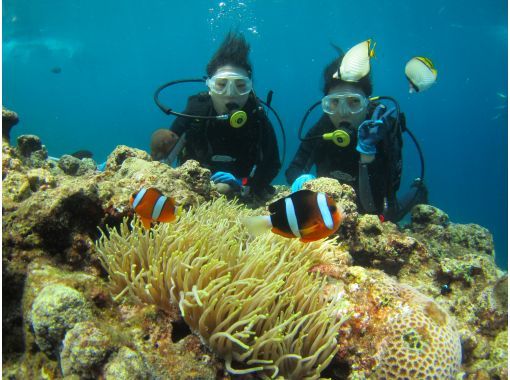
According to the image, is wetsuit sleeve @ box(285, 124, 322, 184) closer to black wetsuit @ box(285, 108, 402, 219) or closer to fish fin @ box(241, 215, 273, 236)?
black wetsuit @ box(285, 108, 402, 219)

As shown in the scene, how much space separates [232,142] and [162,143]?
3.68 feet

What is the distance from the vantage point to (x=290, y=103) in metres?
85.5

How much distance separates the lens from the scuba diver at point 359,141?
498 cm

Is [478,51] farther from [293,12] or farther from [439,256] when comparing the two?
[439,256]

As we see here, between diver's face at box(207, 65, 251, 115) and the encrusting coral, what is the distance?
3.45 meters

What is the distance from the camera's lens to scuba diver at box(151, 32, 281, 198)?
17.5 ft

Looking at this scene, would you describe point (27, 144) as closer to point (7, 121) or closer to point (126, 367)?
point (7, 121)

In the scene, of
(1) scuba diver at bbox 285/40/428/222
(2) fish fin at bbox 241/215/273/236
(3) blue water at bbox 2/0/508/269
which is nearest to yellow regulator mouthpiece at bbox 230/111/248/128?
(1) scuba diver at bbox 285/40/428/222

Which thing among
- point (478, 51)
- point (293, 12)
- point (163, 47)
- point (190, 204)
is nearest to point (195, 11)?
point (293, 12)

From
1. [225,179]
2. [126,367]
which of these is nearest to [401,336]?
[126,367]

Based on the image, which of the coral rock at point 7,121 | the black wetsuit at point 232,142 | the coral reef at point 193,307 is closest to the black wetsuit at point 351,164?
the black wetsuit at point 232,142

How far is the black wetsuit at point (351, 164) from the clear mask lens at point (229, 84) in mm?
1537

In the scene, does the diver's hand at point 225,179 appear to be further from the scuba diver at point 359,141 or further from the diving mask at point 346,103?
the diving mask at point 346,103

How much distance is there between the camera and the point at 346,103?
5465mm
